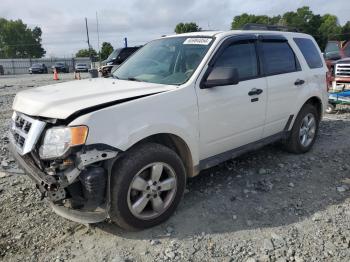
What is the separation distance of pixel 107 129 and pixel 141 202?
836 millimetres

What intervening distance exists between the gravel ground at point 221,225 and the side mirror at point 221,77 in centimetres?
135

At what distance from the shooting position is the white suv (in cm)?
307

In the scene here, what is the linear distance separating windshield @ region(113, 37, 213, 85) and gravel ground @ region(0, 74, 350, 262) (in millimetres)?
1446

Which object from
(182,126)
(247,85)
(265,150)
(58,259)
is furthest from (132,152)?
(265,150)

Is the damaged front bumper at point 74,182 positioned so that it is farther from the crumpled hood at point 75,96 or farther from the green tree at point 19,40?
the green tree at point 19,40

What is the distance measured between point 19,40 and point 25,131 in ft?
350

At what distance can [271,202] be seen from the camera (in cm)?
418

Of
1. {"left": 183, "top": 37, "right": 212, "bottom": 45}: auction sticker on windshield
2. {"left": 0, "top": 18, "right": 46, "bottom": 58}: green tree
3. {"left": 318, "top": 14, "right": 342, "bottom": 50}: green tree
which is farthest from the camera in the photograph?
{"left": 0, "top": 18, "right": 46, "bottom": 58}: green tree

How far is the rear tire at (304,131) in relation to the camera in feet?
18.3

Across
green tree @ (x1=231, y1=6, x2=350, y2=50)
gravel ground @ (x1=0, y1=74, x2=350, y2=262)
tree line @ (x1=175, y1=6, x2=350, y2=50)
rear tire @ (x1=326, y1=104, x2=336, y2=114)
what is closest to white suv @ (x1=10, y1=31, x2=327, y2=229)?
gravel ground @ (x1=0, y1=74, x2=350, y2=262)

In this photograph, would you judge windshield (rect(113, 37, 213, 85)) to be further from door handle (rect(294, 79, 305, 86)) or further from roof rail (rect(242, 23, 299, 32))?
door handle (rect(294, 79, 305, 86))

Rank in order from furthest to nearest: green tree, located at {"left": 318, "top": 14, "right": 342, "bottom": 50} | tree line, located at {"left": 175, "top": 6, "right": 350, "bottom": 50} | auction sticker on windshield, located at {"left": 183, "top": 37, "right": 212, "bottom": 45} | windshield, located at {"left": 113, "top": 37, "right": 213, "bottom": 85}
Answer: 1. tree line, located at {"left": 175, "top": 6, "right": 350, "bottom": 50}
2. green tree, located at {"left": 318, "top": 14, "right": 342, "bottom": 50}
3. auction sticker on windshield, located at {"left": 183, "top": 37, "right": 212, "bottom": 45}
4. windshield, located at {"left": 113, "top": 37, "right": 213, "bottom": 85}

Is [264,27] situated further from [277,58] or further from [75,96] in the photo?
[75,96]

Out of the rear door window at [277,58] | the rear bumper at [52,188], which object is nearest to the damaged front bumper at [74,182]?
the rear bumper at [52,188]
